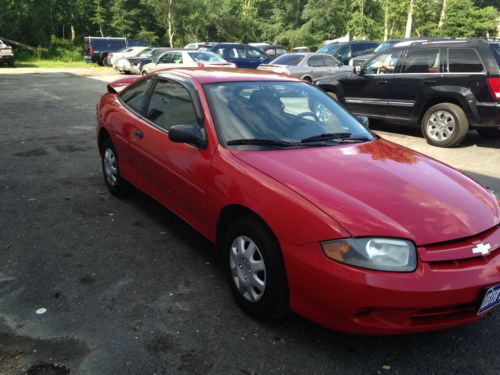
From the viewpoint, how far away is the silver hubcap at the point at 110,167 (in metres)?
5.08

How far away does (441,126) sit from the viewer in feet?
27.0

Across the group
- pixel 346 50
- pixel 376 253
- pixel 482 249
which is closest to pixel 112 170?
pixel 376 253

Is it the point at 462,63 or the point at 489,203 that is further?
the point at 462,63

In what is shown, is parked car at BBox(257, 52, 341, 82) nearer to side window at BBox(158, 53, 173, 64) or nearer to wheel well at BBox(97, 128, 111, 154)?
side window at BBox(158, 53, 173, 64)

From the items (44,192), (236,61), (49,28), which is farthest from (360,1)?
(44,192)

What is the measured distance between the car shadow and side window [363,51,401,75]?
1243mm

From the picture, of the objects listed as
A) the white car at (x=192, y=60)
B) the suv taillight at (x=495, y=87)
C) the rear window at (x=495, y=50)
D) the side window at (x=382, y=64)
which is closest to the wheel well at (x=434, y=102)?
the suv taillight at (x=495, y=87)

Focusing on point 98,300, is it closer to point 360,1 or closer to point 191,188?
point 191,188

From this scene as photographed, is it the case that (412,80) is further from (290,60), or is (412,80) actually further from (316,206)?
(290,60)

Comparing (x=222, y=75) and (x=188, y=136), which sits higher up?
(x=222, y=75)

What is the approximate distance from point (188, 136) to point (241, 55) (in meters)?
17.7

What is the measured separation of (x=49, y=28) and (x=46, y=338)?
4603 cm

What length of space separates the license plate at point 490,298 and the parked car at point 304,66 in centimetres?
1274

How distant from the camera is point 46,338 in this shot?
274 cm
